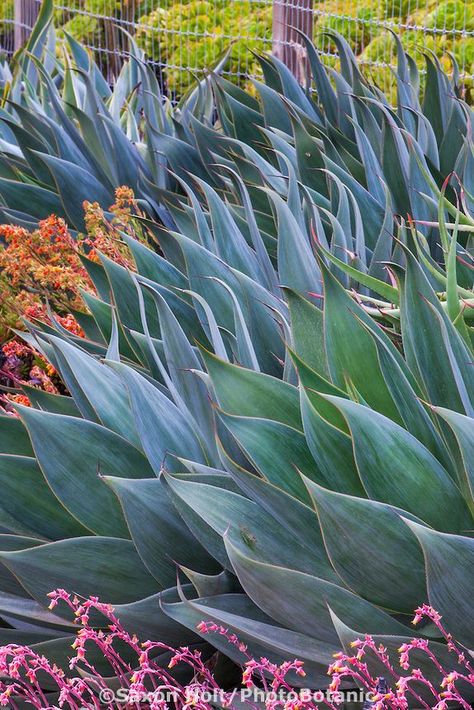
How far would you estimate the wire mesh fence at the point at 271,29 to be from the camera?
5207 millimetres

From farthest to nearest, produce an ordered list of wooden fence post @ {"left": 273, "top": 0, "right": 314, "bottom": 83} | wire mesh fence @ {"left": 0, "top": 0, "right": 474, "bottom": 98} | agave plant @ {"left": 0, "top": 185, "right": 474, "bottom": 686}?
wire mesh fence @ {"left": 0, "top": 0, "right": 474, "bottom": 98} < wooden fence post @ {"left": 273, "top": 0, "right": 314, "bottom": 83} < agave plant @ {"left": 0, "top": 185, "right": 474, "bottom": 686}

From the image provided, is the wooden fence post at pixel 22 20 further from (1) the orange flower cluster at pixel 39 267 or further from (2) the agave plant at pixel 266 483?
(2) the agave plant at pixel 266 483

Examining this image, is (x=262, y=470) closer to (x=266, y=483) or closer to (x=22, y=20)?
(x=266, y=483)

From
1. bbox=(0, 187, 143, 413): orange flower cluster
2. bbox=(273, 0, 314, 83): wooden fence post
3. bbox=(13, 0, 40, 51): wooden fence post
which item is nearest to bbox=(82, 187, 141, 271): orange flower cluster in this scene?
bbox=(0, 187, 143, 413): orange flower cluster

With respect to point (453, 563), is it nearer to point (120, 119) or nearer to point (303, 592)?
point (303, 592)

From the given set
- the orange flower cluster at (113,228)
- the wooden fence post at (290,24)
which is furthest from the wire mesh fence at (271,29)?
the orange flower cluster at (113,228)

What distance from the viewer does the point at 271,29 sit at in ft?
22.9

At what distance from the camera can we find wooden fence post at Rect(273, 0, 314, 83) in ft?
14.6

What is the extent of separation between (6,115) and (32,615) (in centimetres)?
202

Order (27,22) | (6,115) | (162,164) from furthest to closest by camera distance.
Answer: (27,22), (6,115), (162,164)

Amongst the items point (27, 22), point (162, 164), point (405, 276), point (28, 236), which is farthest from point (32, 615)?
point (27, 22)

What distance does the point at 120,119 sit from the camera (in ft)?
10.9

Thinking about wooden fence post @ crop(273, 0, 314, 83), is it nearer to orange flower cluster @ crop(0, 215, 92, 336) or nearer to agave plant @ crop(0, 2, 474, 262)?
agave plant @ crop(0, 2, 474, 262)

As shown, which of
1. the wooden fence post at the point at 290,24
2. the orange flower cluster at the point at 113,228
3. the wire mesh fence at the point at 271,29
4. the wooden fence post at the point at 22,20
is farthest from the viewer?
the wooden fence post at the point at 22,20
